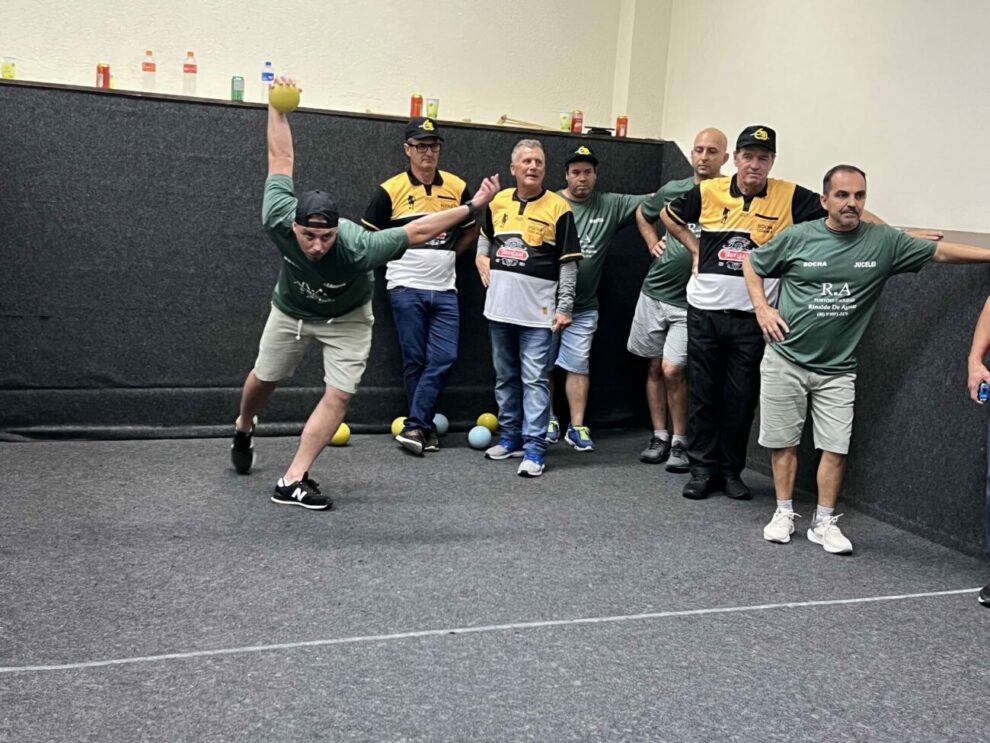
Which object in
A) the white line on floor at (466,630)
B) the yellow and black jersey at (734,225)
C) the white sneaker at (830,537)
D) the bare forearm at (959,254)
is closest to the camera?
the white line on floor at (466,630)

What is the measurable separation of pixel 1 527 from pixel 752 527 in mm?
2733

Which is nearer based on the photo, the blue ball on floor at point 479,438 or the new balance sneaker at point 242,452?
the new balance sneaker at point 242,452

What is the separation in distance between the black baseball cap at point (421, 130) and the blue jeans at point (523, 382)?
0.95 m

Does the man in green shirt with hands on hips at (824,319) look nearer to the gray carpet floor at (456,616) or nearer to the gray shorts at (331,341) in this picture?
the gray carpet floor at (456,616)

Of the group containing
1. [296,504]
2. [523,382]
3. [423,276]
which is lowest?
[296,504]

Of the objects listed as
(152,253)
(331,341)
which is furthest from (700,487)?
(152,253)

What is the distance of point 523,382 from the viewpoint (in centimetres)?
492

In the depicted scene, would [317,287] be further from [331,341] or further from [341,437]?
[341,437]

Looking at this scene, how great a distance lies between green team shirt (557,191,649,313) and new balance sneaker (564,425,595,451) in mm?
606

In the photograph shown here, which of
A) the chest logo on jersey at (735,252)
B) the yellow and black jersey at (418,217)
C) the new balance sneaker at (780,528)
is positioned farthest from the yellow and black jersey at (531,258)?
the new balance sneaker at (780,528)

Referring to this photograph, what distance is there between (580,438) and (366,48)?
8.09 ft

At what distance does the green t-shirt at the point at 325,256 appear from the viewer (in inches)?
152

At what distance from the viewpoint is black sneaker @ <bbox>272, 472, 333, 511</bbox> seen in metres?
4.02

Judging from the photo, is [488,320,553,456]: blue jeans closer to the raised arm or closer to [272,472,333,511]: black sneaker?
[272,472,333,511]: black sneaker
